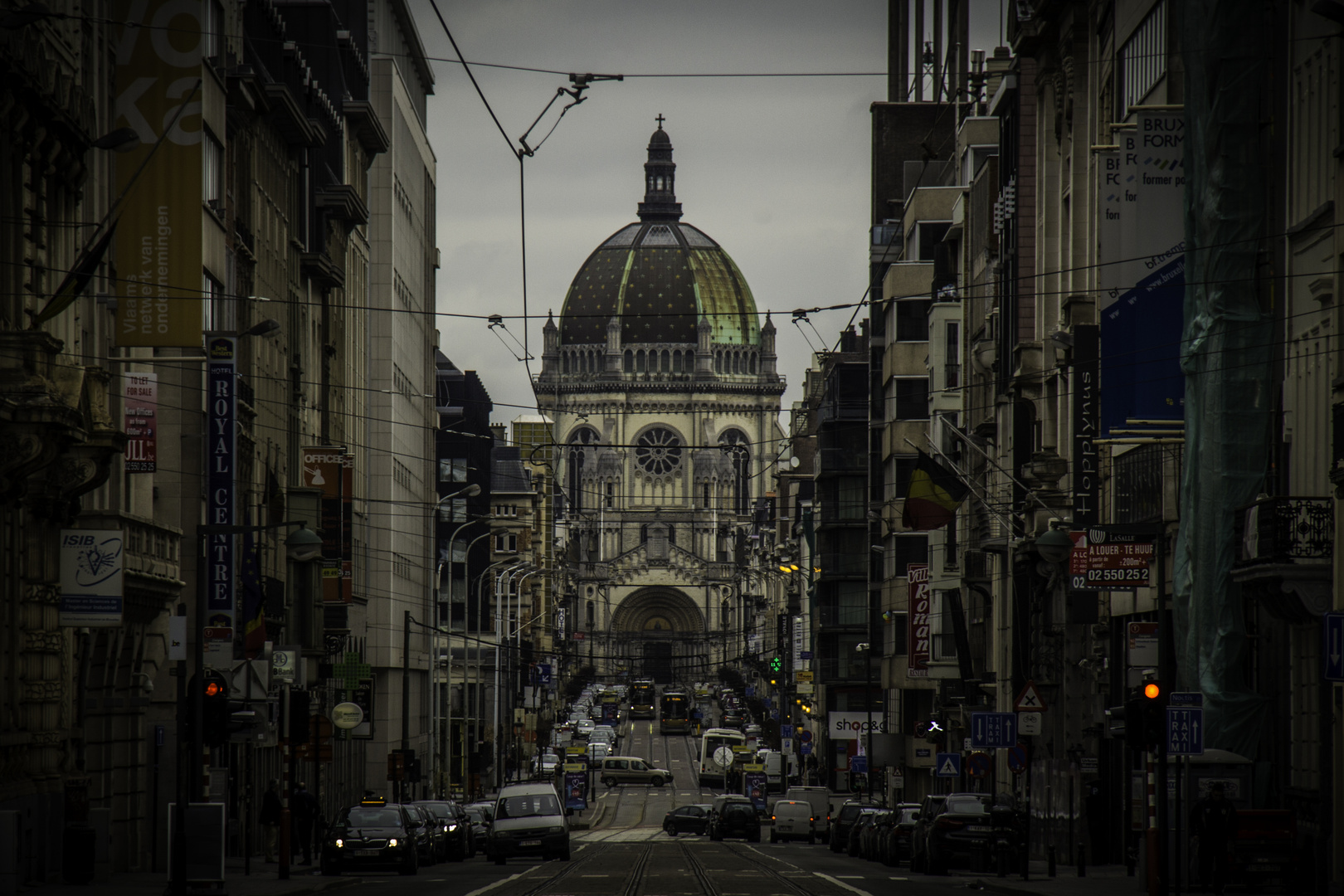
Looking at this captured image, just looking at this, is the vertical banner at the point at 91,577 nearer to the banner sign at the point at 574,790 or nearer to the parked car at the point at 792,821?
the parked car at the point at 792,821

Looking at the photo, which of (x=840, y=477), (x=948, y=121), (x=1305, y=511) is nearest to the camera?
(x=1305, y=511)

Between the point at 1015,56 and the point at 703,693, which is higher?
the point at 1015,56

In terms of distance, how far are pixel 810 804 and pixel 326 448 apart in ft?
66.6

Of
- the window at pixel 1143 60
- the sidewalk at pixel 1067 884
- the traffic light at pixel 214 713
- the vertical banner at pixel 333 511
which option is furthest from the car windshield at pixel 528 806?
the window at pixel 1143 60

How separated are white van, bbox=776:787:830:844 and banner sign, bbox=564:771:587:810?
20828mm

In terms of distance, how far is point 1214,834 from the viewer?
27.4 m

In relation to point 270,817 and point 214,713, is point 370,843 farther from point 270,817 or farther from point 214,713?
point 214,713

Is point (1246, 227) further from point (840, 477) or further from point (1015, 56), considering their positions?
point (840, 477)

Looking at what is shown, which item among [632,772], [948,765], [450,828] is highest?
[948,765]

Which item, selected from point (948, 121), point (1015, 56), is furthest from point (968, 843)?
point (948, 121)

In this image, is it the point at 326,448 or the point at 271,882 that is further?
the point at 326,448

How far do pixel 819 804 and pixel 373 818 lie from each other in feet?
102

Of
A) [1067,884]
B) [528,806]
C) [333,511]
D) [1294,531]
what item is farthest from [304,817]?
[1294,531]

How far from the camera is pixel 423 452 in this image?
89.2m
